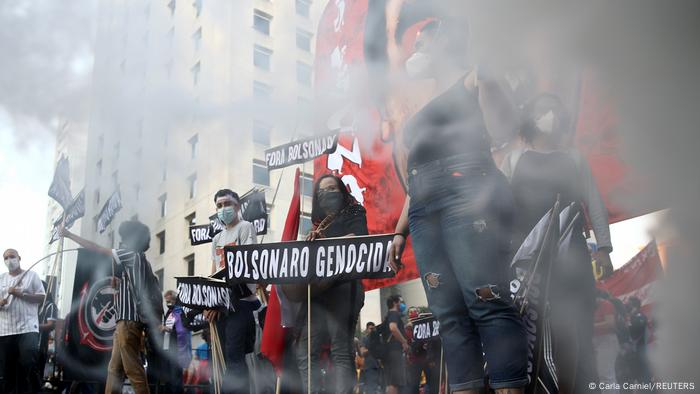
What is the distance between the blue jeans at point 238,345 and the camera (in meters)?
4.23

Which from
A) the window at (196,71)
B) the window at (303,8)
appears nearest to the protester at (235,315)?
the window at (196,71)

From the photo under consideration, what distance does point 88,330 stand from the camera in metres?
6.30

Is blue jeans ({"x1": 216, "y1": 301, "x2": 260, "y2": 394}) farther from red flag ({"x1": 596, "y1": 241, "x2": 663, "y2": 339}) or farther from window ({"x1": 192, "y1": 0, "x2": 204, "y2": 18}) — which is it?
red flag ({"x1": 596, "y1": 241, "x2": 663, "y2": 339})

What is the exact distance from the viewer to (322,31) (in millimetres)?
4051

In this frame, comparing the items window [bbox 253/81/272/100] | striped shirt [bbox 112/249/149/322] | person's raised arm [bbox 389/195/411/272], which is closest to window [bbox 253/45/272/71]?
window [bbox 253/81/272/100]

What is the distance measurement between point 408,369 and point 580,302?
11.8 ft

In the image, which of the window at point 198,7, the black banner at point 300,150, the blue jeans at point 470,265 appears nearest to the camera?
the blue jeans at point 470,265

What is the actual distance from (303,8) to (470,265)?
2.23m

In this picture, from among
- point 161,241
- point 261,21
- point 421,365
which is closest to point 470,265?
point 261,21

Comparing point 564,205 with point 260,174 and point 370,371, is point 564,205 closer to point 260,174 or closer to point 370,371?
point 260,174

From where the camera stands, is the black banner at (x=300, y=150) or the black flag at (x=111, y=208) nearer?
the black flag at (x=111, y=208)

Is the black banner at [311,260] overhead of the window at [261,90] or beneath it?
beneath

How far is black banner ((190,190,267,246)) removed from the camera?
18.5 ft

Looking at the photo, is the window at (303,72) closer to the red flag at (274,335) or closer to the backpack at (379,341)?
the red flag at (274,335)
